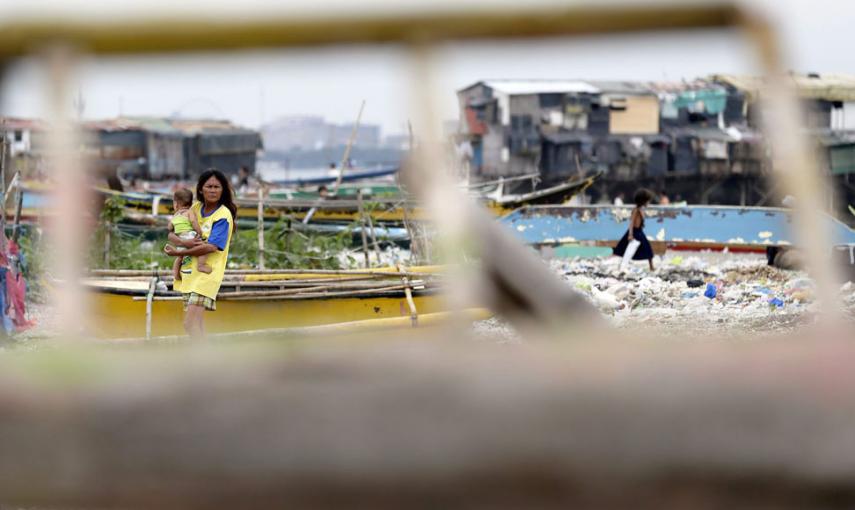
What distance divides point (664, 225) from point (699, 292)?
3.49 meters

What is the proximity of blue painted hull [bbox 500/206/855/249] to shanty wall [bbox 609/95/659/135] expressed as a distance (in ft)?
46.6

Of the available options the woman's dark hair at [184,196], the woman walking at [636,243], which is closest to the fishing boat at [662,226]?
the woman walking at [636,243]

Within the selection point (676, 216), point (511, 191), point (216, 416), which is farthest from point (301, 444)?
point (511, 191)

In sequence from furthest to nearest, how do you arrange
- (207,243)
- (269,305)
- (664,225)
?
(664,225) → (269,305) → (207,243)

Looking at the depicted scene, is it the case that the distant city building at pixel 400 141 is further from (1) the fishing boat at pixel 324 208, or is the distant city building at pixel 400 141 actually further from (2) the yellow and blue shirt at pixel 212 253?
(1) the fishing boat at pixel 324 208

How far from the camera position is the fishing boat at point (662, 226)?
13.3 metres

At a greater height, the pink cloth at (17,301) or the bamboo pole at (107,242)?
the bamboo pole at (107,242)

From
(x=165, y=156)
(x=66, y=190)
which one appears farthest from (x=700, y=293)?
(x=165, y=156)

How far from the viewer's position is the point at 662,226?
13.7 meters

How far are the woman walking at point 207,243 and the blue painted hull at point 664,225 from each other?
26.8ft

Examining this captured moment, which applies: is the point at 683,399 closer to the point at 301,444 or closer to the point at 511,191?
the point at 301,444

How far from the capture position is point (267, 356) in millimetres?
1096

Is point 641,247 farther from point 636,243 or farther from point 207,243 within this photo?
point 207,243

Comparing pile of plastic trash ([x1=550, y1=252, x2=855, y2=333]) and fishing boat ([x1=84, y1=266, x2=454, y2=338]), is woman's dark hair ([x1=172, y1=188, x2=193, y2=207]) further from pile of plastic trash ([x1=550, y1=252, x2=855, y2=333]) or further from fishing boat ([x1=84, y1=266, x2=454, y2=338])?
pile of plastic trash ([x1=550, y1=252, x2=855, y2=333])
